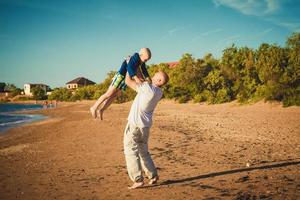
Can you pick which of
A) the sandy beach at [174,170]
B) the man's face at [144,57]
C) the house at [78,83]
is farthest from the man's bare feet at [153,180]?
the house at [78,83]

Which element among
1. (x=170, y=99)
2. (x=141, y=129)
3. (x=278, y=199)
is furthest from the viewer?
(x=170, y=99)

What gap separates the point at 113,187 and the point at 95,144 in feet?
20.3

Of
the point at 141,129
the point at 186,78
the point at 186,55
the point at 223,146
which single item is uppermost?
the point at 186,55

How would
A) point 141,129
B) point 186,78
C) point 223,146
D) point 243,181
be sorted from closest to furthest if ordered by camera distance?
point 141,129, point 243,181, point 223,146, point 186,78

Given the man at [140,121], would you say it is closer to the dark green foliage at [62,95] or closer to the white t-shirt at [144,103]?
the white t-shirt at [144,103]

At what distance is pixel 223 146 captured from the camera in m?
10.3

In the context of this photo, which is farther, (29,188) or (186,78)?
(186,78)

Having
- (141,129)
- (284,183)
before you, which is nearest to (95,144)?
(141,129)

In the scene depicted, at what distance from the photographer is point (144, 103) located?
5309 mm

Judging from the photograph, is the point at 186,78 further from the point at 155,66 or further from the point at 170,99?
the point at 155,66

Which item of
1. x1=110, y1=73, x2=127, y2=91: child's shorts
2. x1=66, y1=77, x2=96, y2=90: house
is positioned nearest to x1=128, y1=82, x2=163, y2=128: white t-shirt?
x1=110, y1=73, x2=127, y2=91: child's shorts

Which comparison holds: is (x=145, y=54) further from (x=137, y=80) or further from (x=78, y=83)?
(x=78, y=83)

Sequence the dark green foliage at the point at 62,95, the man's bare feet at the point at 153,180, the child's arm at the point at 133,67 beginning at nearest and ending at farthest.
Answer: the child's arm at the point at 133,67
the man's bare feet at the point at 153,180
the dark green foliage at the point at 62,95

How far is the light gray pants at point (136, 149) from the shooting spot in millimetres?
5488
